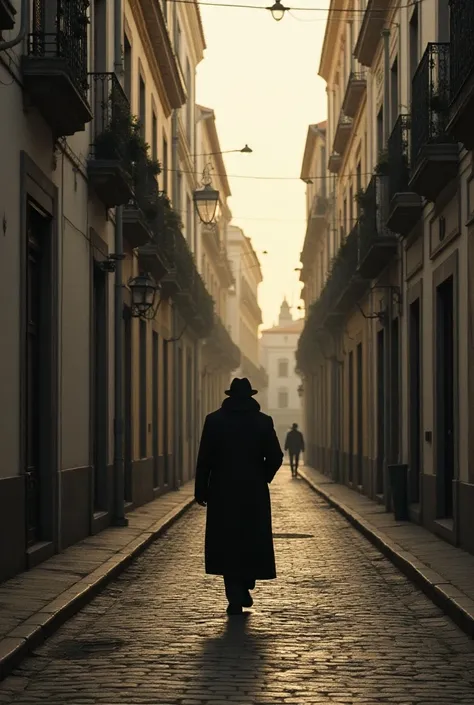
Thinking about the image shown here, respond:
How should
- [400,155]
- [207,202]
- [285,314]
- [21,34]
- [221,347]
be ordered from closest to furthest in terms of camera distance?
1. [21,34]
2. [400,155]
3. [207,202]
4. [221,347]
5. [285,314]

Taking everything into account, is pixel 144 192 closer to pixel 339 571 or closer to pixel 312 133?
pixel 339 571

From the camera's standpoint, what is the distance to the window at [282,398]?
4636 inches

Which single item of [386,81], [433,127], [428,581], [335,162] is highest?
[335,162]

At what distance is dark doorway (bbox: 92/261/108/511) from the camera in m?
18.0

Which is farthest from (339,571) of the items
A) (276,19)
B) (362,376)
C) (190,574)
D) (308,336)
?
(308,336)

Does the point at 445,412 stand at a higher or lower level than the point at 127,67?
lower

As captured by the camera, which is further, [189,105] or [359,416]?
[189,105]

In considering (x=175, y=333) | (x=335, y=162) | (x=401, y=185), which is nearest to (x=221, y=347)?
(x=335, y=162)

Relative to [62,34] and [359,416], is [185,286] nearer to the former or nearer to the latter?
[359,416]

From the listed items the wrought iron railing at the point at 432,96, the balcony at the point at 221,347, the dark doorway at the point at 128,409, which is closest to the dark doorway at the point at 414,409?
the wrought iron railing at the point at 432,96

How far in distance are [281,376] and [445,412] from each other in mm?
104488

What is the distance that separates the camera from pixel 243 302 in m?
75.2

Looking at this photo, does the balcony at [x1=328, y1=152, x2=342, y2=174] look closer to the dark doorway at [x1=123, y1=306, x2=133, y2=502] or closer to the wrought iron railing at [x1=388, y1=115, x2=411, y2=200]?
the dark doorway at [x1=123, y1=306, x2=133, y2=502]

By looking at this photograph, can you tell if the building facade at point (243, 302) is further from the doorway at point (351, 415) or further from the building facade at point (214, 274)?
the doorway at point (351, 415)
